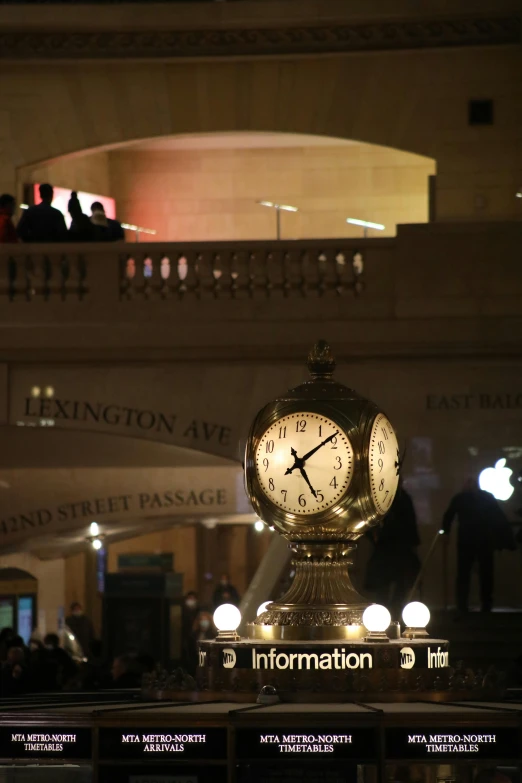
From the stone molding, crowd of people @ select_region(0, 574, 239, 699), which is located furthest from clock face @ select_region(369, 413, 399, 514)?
the stone molding

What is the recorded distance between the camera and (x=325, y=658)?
4895 millimetres

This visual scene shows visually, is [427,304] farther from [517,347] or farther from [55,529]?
[55,529]

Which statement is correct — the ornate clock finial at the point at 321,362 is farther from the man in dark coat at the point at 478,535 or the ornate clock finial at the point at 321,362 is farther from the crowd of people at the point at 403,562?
→ the man in dark coat at the point at 478,535

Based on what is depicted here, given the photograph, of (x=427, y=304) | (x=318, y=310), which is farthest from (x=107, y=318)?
(x=427, y=304)

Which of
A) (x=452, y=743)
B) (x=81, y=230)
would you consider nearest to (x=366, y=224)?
(x=81, y=230)

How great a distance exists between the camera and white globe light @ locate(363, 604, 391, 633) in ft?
16.3

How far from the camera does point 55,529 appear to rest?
2161 cm

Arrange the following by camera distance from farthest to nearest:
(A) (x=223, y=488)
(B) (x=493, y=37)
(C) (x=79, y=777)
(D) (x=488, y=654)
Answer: (A) (x=223, y=488)
(B) (x=493, y=37)
(D) (x=488, y=654)
(C) (x=79, y=777)

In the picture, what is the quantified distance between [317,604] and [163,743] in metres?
1.04

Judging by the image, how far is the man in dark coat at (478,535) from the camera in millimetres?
14562

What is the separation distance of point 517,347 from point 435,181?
4572 mm

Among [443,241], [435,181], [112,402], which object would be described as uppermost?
[435,181]

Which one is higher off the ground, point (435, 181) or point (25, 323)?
point (435, 181)

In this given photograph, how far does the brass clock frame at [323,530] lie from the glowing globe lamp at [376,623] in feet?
0.31
